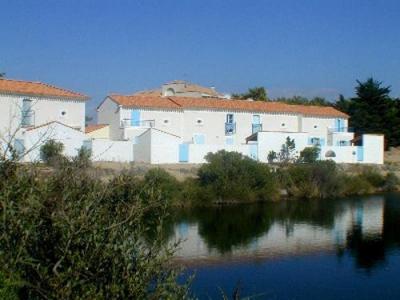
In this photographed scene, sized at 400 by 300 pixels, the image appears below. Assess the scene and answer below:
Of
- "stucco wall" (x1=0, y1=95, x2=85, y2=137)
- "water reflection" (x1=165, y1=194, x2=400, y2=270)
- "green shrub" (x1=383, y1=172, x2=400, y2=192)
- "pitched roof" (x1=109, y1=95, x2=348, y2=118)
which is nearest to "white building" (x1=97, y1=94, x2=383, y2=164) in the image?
"pitched roof" (x1=109, y1=95, x2=348, y2=118)

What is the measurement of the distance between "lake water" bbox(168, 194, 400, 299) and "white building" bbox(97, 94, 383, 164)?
7.61 m

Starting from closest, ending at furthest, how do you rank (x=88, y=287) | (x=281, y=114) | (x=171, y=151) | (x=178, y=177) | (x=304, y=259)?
(x=88, y=287) → (x=304, y=259) → (x=178, y=177) → (x=171, y=151) → (x=281, y=114)

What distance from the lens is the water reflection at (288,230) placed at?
26312 millimetres

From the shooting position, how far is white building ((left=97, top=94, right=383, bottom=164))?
45466 millimetres

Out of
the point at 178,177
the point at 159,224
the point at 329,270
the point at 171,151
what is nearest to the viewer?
the point at 159,224

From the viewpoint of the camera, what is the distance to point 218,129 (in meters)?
51.2

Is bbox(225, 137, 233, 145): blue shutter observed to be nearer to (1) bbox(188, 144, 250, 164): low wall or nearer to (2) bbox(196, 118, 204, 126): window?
(2) bbox(196, 118, 204, 126): window

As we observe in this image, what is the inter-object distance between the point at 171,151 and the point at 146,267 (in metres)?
36.1

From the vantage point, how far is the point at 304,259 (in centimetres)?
2495

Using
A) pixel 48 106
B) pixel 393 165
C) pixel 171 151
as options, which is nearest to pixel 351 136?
pixel 393 165

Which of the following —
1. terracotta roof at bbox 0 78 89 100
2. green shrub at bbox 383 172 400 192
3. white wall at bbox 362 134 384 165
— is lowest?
green shrub at bbox 383 172 400 192

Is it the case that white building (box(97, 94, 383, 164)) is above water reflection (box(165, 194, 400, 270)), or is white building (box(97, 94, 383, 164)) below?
above

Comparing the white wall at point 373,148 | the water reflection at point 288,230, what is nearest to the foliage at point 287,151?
the water reflection at point 288,230

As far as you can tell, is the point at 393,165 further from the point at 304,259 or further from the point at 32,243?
the point at 32,243
